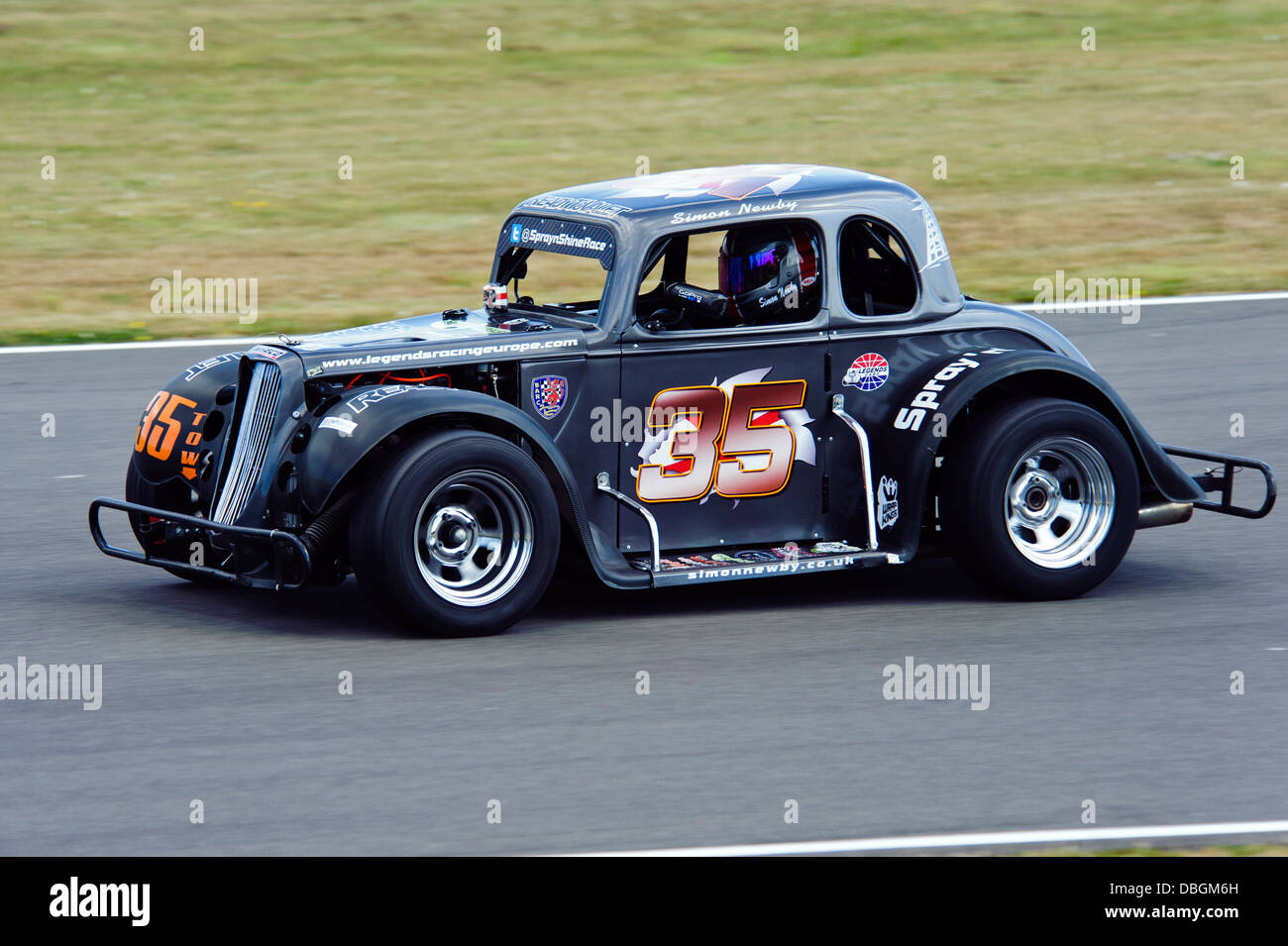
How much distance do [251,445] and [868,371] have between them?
8.65 ft

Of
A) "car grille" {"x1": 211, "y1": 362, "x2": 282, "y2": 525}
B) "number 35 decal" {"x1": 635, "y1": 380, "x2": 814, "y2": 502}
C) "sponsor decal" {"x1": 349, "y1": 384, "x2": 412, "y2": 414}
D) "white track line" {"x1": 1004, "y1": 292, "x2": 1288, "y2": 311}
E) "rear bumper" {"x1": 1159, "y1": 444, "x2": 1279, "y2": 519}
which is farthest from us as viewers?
"white track line" {"x1": 1004, "y1": 292, "x2": 1288, "y2": 311}

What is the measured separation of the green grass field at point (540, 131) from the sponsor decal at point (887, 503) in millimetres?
7820

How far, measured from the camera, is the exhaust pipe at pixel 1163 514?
28.3 feet

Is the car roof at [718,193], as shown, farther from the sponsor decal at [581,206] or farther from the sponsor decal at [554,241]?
the sponsor decal at [554,241]

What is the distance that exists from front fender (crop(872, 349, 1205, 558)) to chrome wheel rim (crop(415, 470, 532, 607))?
1663mm

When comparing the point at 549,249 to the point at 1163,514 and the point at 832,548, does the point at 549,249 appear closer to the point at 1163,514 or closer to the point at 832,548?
the point at 832,548

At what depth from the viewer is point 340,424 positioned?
7539 millimetres

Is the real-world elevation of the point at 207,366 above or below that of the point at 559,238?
below

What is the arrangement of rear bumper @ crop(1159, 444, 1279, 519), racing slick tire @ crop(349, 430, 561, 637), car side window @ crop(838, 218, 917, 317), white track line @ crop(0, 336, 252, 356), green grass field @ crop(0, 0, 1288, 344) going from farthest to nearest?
green grass field @ crop(0, 0, 1288, 344)
white track line @ crop(0, 336, 252, 356)
rear bumper @ crop(1159, 444, 1279, 519)
car side window @ crop(838, 218, 917, 317)
racing slick tire @ crop(349, 430, 561, 637)

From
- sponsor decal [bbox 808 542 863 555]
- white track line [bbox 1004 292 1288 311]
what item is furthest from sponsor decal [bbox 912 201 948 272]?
white track line [bbox 1004 292 1288 311]

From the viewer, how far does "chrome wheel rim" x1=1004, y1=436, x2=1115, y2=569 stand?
328 inches

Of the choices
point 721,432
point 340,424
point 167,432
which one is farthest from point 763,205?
point 167,432

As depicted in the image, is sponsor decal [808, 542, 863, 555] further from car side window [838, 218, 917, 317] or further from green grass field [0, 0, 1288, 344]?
green grass field [0, 0, 1288, 344]

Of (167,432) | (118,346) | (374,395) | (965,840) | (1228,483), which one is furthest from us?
(118,346)
